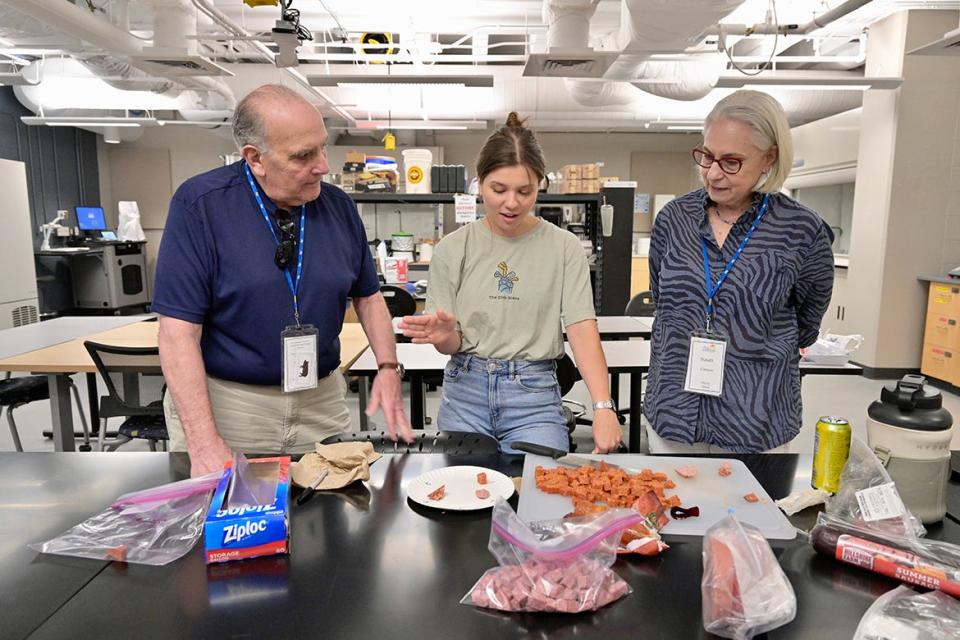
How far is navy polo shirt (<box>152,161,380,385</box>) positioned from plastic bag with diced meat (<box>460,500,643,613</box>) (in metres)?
0.80

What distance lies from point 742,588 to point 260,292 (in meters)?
1.08

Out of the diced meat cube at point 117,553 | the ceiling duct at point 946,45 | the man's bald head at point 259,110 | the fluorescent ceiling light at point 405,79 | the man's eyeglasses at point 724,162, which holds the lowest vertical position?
the diced meat cube at point 117,553

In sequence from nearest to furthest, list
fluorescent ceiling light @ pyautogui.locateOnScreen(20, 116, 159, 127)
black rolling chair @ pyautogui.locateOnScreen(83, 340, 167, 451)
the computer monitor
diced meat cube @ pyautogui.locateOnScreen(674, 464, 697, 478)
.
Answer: diced meat cube @ pyautogui.locateOnScreen(674, 464, 697, 478) < black rolling chair @ pyautogui.locateOnScreen(83, 340, 167, 451) < fluorescent ceiling light @ pyautogui.locateOnScreen(20, 116, 159, 127) < the computer monitor

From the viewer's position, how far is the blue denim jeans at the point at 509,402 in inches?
61.0

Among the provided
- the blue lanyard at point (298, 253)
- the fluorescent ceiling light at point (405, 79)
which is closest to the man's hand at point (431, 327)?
the blue lanyard at point (298, 253)

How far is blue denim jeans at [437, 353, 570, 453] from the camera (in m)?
1.55

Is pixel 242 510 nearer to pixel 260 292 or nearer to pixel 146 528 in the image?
pixel 146 528

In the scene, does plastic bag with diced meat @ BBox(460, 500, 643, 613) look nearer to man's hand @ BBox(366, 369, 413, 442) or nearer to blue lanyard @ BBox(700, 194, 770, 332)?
man's hand @ BBox(366, 369, 413, 442)

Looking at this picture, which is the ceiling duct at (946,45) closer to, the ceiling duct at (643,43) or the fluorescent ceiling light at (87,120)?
the ceiling duct at (643,43)

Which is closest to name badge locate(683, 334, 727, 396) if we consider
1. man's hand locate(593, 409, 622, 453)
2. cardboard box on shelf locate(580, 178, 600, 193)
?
man's hand locate(593, 409, 622, 453)

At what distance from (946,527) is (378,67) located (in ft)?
23.3

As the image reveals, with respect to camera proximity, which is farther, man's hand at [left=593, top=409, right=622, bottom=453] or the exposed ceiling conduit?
the exposed ceiling conduit

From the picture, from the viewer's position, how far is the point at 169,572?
33.5 inches

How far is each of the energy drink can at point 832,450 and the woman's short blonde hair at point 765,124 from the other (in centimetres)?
59
